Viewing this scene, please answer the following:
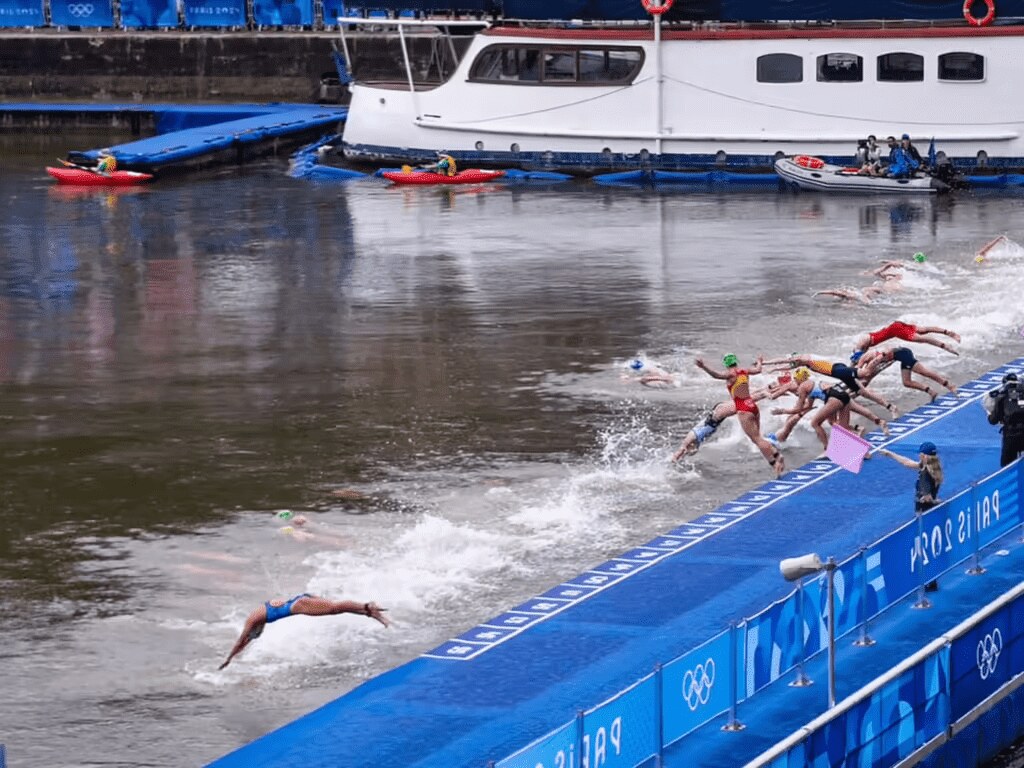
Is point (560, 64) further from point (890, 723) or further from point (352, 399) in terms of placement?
point (890, 723)

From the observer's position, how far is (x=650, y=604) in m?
18.6

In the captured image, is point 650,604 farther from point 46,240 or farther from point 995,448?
point 46,240

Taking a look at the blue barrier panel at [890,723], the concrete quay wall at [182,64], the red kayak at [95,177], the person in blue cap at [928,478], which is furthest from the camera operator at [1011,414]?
the concrete quay wall at [182,64]

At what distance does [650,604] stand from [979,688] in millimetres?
3790

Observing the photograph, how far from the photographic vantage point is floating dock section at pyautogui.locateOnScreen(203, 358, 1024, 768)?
13.8 meters

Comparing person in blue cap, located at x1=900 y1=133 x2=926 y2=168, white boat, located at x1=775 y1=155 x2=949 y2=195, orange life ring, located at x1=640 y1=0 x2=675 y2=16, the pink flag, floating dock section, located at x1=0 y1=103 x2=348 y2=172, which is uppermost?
orange life ring, located at x1=640 y1=0 x2=675 y2=16

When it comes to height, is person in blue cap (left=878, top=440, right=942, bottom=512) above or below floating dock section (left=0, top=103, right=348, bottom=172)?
below

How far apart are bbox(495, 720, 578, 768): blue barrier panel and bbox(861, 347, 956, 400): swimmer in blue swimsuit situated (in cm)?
1551

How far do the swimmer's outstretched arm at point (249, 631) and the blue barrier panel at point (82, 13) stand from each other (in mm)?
57999

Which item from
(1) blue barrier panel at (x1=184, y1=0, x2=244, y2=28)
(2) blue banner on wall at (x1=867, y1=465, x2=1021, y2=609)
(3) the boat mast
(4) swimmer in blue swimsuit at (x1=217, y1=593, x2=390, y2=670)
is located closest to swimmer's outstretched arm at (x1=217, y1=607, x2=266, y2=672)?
(4) swimmer in blue swimsuit at (x1=217, y1=593, x2=390, y2=670)

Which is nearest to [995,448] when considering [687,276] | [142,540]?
[142,540]

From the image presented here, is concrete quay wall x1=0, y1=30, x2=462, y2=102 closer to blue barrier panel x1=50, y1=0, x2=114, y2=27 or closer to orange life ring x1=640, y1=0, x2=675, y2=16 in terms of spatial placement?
blue barrier panel x1=50, y1=0, x2=114, y2=27

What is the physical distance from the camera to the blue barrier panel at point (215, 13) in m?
70.9

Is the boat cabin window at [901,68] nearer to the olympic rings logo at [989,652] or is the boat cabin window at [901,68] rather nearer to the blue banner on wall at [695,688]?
the olympic rings logo at [989,652]
